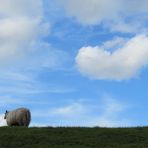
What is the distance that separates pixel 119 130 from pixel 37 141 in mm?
6403

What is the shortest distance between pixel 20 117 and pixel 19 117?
84 millimetres

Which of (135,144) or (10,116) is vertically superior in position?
(10,116)

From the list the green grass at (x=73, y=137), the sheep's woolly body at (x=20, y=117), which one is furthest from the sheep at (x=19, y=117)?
the green grass at (x=73, y=137)

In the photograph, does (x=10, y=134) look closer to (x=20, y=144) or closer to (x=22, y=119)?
(x=20, y=144)

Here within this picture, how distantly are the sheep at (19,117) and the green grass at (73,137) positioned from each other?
870 centimetres

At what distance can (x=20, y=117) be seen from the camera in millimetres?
44219

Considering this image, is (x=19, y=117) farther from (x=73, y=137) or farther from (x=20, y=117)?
(x=73, y=137)

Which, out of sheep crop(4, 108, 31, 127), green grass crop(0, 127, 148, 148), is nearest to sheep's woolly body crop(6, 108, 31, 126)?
sheep crop(4, 108, 31, 127)

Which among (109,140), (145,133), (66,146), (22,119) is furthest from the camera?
(22,119)

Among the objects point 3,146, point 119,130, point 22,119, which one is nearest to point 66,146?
point 3,146

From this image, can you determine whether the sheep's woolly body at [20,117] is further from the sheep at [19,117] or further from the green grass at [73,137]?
the green grass at [73,137]

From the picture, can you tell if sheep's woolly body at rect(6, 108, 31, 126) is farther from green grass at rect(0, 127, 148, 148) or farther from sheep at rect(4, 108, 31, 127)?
green grass at rect(0, 127, 148, 148)

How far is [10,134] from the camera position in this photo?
3331cm

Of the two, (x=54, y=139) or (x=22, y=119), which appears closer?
(x=54, y=139)
